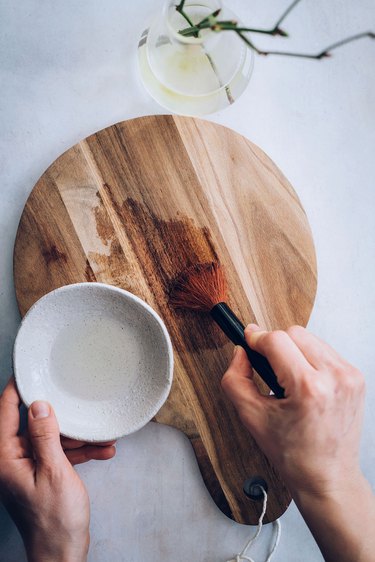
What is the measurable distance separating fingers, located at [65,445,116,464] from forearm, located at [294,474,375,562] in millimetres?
336

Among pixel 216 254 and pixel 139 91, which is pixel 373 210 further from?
pixel 139 91

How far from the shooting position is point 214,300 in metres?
0.87

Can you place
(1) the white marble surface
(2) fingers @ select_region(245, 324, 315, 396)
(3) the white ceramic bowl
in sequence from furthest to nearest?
(1) the white marble surface
(3) the white ceramic bowl
(2) fingers @ select_region(245, 324, 315, 396)

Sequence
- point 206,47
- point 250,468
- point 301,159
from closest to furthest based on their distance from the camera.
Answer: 1. point 206,47
2. point 250,468
3. point 301,159

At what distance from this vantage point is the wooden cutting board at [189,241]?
2.95 ft

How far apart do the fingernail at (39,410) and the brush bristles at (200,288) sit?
0.27m

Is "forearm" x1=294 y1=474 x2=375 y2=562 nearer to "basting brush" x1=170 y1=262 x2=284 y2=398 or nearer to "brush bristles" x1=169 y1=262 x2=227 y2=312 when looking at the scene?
"basting brush" x1=170 y1=262 x2=284 y2=398

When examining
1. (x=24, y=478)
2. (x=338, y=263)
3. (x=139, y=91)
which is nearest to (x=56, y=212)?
(x=139, y=91)

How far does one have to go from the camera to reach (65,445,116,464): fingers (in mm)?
929

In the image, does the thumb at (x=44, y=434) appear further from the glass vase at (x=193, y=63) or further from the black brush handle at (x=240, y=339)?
the glass vase at (x=193, y=63)

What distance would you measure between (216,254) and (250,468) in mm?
394

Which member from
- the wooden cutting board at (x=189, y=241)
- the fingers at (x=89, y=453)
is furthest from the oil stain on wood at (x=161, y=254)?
the fingers at (x=89, y=453)

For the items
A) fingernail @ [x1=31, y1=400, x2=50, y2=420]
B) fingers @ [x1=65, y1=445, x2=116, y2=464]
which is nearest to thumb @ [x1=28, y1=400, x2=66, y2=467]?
fingernail @ [x1=31, y1=400, x2=50, y2=420]

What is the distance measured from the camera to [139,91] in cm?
100
